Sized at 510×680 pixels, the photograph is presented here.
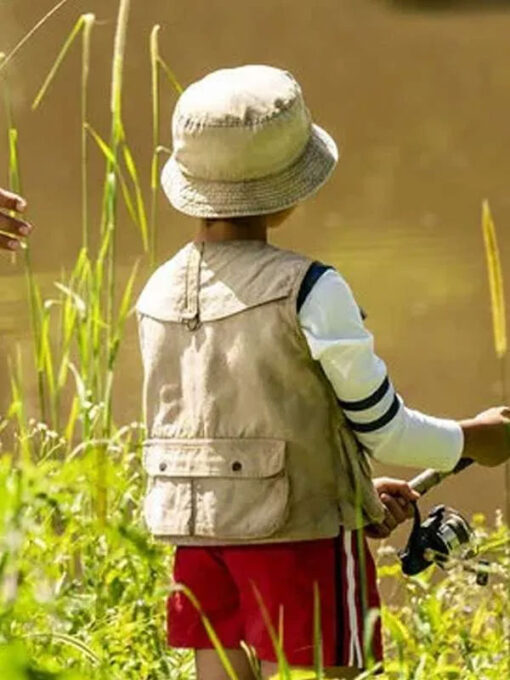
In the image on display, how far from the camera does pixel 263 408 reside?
9.04 ft

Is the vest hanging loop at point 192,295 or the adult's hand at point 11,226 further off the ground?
the adult's hand at point 11,226

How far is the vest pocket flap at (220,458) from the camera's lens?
9.04 ft

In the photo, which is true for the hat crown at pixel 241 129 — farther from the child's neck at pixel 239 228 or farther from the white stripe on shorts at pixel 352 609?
the white stripe on shorts at pixel 352 609

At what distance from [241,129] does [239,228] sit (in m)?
0.11

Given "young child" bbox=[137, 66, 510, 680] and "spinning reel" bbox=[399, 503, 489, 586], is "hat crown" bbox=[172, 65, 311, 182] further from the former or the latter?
"spinning reel" bbox=[399, 503, 489, 586]

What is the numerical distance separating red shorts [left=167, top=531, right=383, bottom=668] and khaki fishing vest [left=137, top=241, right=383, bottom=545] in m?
0.02

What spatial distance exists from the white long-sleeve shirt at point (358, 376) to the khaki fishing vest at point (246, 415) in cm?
2

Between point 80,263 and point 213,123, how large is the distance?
87 cm

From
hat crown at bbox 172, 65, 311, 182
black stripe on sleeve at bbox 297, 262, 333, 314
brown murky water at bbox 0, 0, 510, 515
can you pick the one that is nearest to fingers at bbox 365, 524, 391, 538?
black stripe on sleeve at bbox 297, 262, 333, 314

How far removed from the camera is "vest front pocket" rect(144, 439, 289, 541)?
108 inches

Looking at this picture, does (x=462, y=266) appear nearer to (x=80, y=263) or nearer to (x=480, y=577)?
(x=80, y=263)

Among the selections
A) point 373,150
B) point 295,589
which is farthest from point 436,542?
point 373,150

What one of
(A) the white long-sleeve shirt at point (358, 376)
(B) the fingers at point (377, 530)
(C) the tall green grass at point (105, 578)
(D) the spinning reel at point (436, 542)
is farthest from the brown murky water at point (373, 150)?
(A) the white long-sleeve shirt at point (358, 376)

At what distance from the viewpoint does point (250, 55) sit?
27.7 ft
